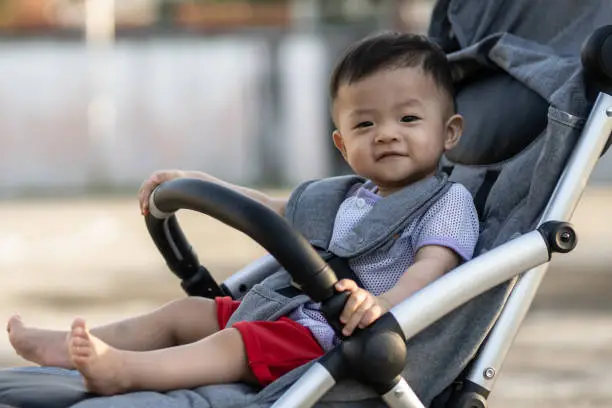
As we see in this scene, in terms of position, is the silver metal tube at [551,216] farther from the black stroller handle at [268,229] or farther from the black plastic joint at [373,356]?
the black stroller handle at [268,229]

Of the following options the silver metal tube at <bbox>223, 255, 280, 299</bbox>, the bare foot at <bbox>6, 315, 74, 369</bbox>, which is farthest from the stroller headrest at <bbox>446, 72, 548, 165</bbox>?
the bare foot at <bbox>6, 315, 74, 369</bbox>

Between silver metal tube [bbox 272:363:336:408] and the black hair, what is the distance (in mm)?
781

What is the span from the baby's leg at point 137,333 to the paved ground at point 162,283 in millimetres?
2546

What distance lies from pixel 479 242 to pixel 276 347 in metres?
0.57

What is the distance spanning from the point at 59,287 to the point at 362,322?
6899 millimetres

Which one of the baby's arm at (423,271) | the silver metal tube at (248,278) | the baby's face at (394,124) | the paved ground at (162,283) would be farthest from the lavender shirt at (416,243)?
the paved ground at (162,283)

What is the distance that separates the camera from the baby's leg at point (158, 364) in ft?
9.07

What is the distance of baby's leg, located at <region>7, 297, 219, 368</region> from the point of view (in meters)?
3.19

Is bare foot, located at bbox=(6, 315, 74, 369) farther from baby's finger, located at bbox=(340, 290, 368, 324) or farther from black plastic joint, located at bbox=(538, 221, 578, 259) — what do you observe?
black plastic joint, located at bbox=(538, 221, 578, 259)

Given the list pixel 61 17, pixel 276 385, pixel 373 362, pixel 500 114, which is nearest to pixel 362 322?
pixel 373 362

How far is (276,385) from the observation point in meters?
2.82

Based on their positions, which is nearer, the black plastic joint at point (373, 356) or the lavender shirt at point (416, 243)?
the black plastic joint at point (373, 356)

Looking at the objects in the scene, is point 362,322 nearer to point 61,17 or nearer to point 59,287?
point 59,287

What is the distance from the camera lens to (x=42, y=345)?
320cm
